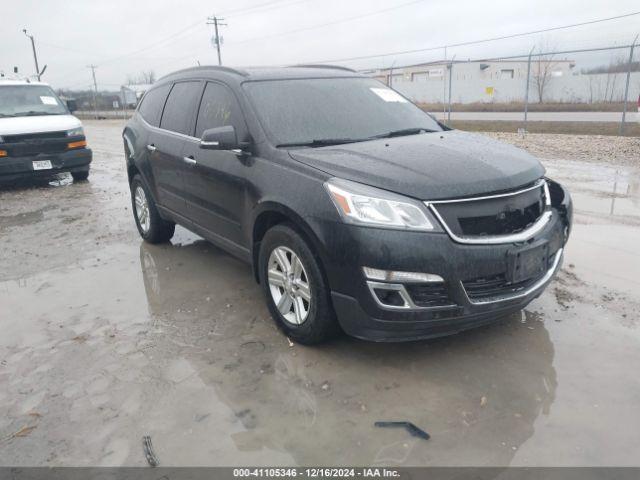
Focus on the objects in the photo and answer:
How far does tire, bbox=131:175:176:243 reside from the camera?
19.7 feet

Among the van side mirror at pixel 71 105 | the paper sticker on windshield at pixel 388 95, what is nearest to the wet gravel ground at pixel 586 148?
the paper sticker on windshield at pixel 388 95

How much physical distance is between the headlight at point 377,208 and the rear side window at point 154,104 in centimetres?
318

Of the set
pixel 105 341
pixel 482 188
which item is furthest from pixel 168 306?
pixel 482 188

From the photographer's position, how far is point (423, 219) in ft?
9.89

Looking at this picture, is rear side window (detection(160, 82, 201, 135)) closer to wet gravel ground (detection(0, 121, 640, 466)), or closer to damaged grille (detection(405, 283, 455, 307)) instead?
wet gravel ground (detection(0, 121, 640, 466))

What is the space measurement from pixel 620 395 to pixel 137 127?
17.3 ft

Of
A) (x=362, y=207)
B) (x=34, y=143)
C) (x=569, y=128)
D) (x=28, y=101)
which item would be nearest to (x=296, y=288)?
(x=362, y=207)

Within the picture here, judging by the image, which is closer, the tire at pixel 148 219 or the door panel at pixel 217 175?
the door panel at pixel 217 175

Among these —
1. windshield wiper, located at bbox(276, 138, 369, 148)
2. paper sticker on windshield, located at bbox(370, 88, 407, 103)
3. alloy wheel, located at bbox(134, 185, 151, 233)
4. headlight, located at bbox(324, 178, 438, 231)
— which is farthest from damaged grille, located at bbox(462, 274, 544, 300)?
alloy wheel, located at bbox(134, 185, 151, 233)

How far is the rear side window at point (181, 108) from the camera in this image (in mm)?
4961

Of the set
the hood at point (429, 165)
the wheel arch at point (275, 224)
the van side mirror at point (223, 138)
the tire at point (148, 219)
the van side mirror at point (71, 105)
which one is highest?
the van side mirror at point (71, 105)

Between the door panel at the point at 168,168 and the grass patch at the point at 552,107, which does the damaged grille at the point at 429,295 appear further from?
the grass patch at the point at 552,107

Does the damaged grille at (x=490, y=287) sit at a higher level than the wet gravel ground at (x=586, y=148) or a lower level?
higher

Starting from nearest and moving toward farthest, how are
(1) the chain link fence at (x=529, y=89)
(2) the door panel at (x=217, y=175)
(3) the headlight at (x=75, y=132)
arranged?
1. (2) the door panel at (x=217, y=175)
2. (3) the headlight at (x=75, y=132)
3. (1) the chain link fence at (x=529, y=89)
